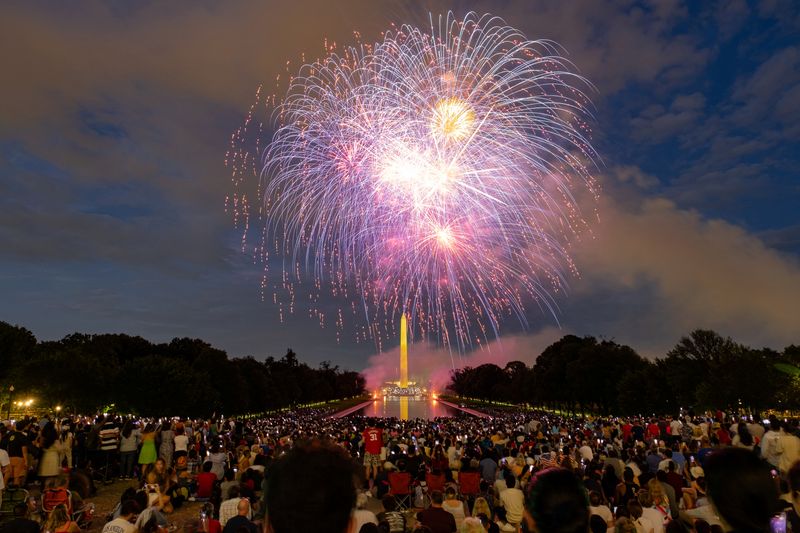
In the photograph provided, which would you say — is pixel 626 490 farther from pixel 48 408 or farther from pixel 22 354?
pixel 22 354

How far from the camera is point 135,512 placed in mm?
9461

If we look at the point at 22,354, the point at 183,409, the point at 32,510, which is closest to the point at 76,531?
the point at 32,510

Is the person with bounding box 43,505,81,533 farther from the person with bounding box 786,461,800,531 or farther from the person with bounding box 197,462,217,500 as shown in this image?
the person with bounding box 786,461,800,531

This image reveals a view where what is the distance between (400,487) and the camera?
16.2m

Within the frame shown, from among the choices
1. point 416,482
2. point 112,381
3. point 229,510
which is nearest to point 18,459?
point 229,510

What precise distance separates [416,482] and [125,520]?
32.1 ft

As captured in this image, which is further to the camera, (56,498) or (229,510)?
(56,498)

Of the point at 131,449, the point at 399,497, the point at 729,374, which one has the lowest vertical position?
the point at 399,497

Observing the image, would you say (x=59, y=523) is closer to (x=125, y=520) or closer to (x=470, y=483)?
(x=125, y=520)

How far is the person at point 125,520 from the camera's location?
899cm

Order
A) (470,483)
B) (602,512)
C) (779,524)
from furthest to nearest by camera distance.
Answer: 1. (470,483)
2. (602,512)
3. (779,524)

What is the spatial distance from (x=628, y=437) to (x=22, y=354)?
79036mm

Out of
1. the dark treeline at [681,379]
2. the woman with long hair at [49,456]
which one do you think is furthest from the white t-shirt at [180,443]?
the dark treeline at [681,379]

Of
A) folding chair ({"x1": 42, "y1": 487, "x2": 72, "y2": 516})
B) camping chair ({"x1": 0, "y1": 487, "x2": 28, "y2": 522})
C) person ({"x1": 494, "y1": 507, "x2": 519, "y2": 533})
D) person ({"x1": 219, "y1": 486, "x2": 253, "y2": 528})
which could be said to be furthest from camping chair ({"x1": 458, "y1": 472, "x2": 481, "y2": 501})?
camping chair ({"x1": 0, "y1": 487, "x2": 28, "y2": 522})
